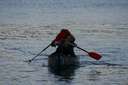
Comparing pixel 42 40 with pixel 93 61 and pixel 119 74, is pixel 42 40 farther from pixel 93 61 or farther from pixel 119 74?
pixel 119 74

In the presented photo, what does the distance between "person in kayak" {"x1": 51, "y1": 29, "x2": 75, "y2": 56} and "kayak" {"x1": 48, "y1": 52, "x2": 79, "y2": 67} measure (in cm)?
22

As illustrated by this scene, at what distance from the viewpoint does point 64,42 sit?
31172 millimetres

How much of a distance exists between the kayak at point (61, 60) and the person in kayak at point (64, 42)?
0.22m

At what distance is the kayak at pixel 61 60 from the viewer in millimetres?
31656

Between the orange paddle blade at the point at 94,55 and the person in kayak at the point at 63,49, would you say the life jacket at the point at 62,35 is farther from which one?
the orange paddle blade at the point at 94,55

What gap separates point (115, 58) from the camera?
36.9 m

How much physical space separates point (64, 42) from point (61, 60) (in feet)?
3.66

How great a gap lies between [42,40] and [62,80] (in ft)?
67.0

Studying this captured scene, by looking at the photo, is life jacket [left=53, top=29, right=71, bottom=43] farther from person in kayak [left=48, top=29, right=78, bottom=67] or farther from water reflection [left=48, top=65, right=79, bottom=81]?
water reflection [left=48, top=65, right=79, bottom=81]

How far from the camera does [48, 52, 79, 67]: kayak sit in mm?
31656

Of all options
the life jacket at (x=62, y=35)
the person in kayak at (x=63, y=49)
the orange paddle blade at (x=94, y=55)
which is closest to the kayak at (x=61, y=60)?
the person in kayak at (x=63, y=49)

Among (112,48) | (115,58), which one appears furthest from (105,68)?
(112,48)

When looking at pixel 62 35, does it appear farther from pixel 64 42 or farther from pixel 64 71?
pixel 64 71

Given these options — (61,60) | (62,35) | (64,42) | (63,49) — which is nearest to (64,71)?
(61,60)
